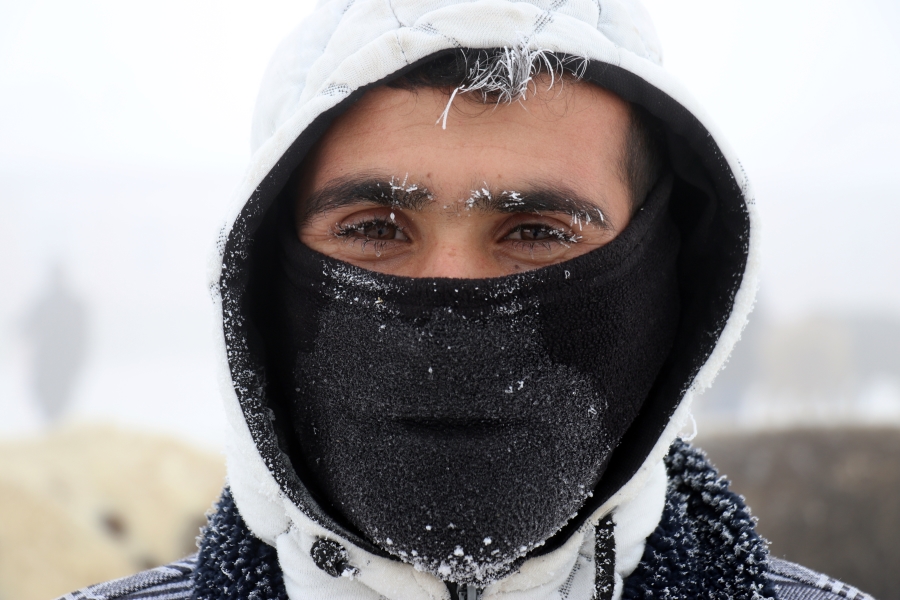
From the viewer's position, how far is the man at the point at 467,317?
3.83 ft

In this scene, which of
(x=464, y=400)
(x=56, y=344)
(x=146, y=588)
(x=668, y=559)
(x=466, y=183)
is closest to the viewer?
(x=464, y=400)

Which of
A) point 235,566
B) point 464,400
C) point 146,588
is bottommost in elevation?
point 146,588

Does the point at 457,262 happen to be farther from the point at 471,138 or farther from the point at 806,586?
the point at 806,586

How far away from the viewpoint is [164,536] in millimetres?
5086

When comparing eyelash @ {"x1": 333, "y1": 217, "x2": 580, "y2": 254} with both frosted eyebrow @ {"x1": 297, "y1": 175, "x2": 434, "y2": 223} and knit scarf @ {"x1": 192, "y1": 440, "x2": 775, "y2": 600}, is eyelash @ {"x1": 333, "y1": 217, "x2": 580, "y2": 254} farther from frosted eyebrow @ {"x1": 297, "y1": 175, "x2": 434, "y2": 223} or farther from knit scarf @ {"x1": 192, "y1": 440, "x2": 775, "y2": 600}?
knit scarf @ {"x1": 192, "y1": 440, "x2": 775, "y2": 600}

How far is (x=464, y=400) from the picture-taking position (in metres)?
1.16

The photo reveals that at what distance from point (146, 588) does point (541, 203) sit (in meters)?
1.15

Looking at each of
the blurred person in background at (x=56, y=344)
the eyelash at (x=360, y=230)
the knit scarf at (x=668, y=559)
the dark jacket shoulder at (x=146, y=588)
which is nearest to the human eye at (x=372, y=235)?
the eyelash at (x=360, y=230)

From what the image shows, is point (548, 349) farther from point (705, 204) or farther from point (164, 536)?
point (164, 536)

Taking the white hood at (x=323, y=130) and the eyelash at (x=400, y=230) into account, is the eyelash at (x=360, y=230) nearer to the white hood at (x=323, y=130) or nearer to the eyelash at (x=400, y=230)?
the eyelash at (x=400, y=230)

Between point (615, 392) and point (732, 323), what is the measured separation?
0.33 m

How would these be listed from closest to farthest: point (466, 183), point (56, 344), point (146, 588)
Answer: point (466, 183), point (146, 588), point (56, 344)

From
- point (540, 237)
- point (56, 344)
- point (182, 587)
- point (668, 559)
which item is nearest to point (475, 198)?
point (540, 237)

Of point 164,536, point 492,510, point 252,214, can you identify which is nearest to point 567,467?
point 492,510
